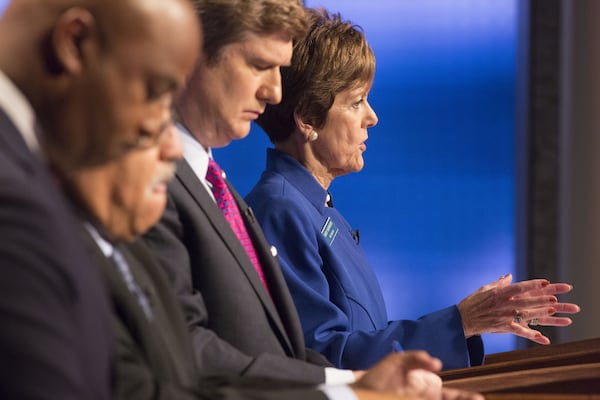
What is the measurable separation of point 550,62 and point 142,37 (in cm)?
402

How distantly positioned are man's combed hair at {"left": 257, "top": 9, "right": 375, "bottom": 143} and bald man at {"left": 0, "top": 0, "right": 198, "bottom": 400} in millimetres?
1523

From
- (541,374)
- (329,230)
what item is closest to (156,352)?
(541,374)

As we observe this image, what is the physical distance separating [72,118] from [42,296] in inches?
8.1

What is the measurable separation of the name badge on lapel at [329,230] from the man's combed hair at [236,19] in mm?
698

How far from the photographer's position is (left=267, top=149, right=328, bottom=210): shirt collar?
104 inches

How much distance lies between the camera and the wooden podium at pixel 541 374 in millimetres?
1985

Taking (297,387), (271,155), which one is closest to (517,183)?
(271,155)

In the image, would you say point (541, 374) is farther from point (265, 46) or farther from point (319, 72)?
point (319, 72)

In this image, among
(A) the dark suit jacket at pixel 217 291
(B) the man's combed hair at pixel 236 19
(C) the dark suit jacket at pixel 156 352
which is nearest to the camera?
(C) the dark suit jacket at pixel 156 352

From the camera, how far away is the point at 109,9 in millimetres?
1062

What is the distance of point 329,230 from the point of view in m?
2.64

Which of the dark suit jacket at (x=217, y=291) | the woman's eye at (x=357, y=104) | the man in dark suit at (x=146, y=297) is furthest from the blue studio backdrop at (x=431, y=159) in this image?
the man in dark suit at (x=146, y=297)

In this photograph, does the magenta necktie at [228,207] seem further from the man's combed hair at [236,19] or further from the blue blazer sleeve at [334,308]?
the blue blazer sleeve at [334,308]

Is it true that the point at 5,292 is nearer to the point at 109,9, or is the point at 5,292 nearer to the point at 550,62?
the point at 109,9
